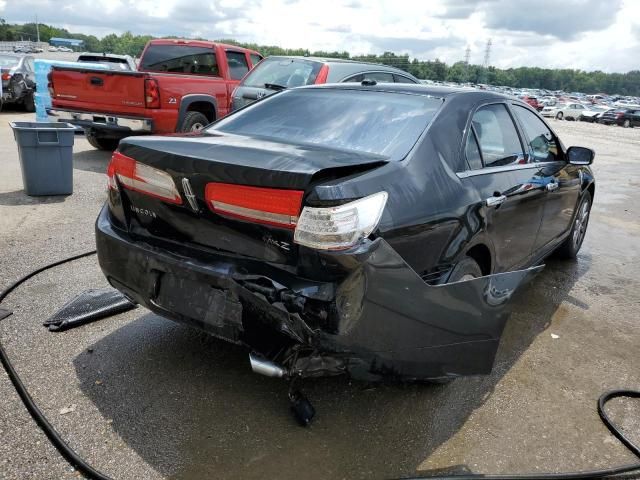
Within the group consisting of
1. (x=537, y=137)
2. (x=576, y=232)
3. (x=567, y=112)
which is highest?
(x=537, y=137)

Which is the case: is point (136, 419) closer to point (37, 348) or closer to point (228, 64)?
point (37, 348)

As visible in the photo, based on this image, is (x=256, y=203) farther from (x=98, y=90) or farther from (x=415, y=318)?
(x=98, y=90)

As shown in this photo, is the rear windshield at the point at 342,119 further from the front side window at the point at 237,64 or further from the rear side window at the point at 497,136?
the front side window at the point at 237,64

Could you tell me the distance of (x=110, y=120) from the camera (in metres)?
8.70

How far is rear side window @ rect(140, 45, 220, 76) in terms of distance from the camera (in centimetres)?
987

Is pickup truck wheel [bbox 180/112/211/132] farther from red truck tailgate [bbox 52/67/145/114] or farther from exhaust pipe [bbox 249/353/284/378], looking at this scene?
exhaust pipe [bbox 249/353/284/378]

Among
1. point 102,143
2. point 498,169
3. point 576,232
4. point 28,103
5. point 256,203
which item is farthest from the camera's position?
point 28,103

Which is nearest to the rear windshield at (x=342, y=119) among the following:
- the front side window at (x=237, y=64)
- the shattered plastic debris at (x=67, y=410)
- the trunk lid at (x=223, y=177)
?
the trunk lid at (x=223, y=177)

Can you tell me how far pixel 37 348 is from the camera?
330cm

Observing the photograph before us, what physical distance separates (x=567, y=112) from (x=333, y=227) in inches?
1833

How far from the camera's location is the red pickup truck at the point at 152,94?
8531 mm

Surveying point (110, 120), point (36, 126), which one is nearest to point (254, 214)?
point (36, 126)

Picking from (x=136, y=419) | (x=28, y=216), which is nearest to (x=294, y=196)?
(x=136, y=419)

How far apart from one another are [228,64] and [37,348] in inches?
309
